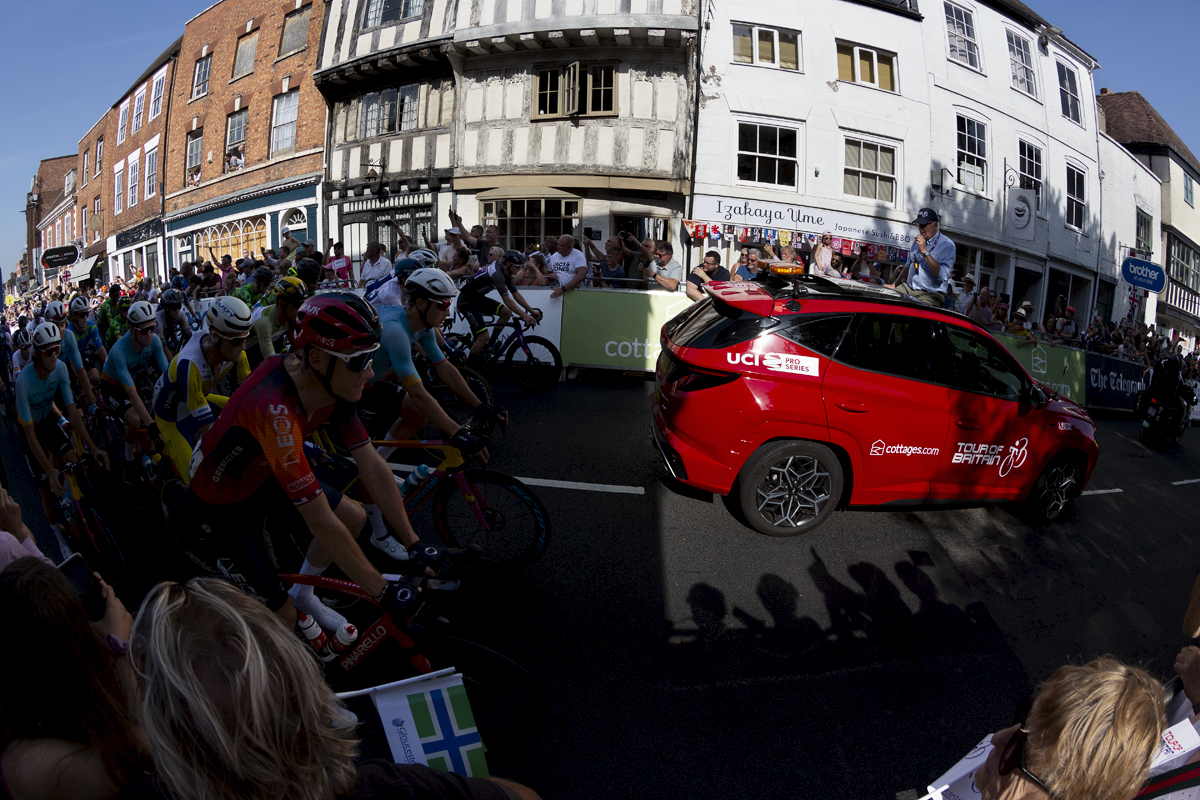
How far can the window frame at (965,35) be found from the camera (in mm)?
20234

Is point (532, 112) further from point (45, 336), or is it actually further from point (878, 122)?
point (45, 336)

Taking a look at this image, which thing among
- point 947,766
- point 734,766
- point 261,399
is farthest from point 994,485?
point 261,399

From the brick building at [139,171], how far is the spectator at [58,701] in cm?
3813

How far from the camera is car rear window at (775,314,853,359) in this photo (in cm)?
494

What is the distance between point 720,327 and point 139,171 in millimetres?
42444

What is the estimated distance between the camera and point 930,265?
8852mm

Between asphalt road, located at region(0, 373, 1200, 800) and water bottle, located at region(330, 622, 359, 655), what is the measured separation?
2.70 feet

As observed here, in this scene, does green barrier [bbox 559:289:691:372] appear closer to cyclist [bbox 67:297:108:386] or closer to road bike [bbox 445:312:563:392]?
road bike [bbox 445:312:563:392]

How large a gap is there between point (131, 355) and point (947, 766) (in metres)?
7.09

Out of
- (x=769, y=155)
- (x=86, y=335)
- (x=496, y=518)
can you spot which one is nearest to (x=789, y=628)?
(x=496, y=518)

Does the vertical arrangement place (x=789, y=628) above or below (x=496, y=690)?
below

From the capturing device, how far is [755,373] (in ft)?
15.9

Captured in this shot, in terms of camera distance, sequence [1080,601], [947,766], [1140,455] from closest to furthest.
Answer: [947,766] < [1080,601] < [1140,455]

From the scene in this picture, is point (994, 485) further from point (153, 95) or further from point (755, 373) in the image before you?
point (153, 95)
